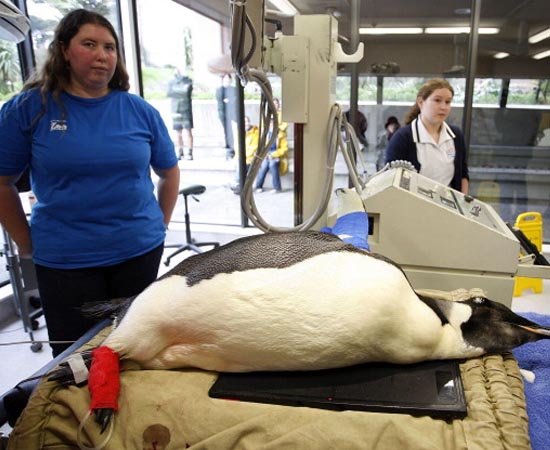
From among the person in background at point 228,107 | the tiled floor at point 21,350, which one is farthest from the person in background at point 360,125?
the tiled floor at point 21,350

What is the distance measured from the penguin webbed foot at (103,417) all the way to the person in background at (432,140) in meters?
1.71

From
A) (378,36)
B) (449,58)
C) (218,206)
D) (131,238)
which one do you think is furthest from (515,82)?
(131,238)

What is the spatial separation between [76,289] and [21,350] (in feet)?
4.71

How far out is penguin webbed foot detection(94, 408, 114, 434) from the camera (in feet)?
2.42

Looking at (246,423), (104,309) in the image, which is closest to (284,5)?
(104,309)

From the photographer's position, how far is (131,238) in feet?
4.37

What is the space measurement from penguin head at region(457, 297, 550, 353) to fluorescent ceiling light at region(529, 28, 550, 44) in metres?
3.42

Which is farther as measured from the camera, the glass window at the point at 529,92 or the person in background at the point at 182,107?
the person in background at the point at 182,107

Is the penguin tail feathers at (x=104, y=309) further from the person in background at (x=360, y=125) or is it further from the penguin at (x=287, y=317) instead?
the person in background at (x=360, y=125)

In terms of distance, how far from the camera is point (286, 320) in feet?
2.47

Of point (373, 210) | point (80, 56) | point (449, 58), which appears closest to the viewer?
point (80, 56)

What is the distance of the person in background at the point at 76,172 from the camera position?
1233 millimetres

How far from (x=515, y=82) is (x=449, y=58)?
57 centimetres

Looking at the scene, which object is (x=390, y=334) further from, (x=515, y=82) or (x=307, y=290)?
(x=515, y=82)
